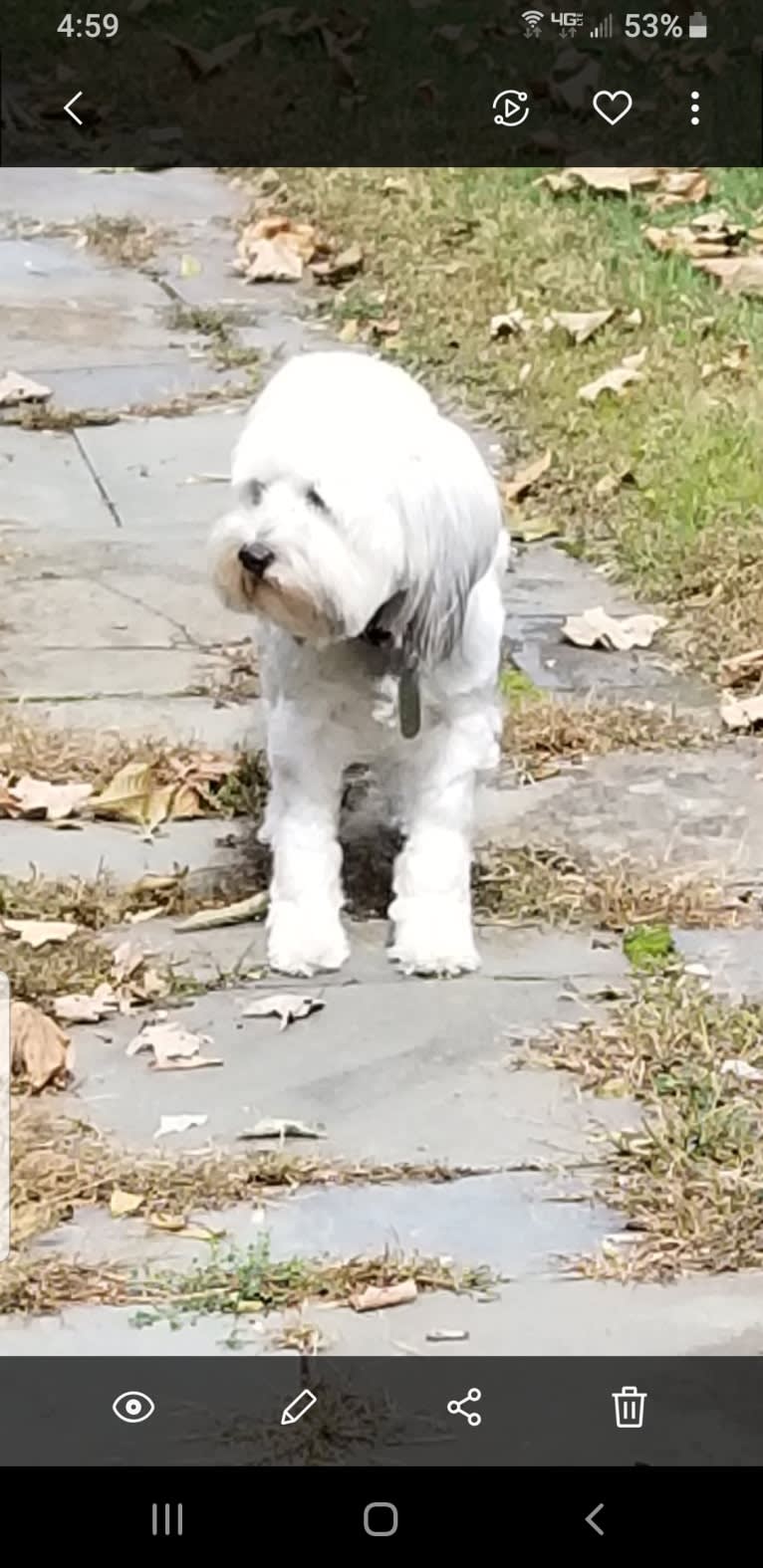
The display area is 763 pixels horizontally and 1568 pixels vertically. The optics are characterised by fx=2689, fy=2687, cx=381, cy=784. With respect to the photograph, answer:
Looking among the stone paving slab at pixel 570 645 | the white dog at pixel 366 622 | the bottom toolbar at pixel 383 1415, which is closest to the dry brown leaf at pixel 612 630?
the stone paving slab at pixel 570 645

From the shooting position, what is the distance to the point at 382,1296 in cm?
134

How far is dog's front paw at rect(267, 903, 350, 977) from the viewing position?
5.86 feet

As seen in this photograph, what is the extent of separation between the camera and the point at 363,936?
188cm

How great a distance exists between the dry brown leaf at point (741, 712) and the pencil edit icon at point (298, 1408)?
1005 millimetres

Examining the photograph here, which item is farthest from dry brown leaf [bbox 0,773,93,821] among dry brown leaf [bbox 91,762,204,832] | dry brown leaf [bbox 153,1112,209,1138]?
dry brown leaf [bbox 153,1112,209,1138]

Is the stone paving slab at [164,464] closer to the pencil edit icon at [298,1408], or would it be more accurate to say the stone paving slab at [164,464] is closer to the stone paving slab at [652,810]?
the stone paving slab at [652,810]

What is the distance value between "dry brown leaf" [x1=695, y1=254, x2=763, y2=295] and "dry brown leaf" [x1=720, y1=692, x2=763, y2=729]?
42cm

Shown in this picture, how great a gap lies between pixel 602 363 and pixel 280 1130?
4.08ft

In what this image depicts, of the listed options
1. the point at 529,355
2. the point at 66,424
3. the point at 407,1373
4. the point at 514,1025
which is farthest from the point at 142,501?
the point at 407,1373

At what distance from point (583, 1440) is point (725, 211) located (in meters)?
1.15

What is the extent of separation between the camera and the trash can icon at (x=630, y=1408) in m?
1.21

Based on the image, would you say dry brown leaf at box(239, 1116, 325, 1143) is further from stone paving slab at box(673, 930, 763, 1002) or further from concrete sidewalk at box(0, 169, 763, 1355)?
stone paving slab at box(673, 930, 763, 1002)
